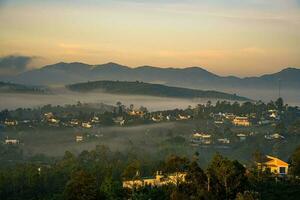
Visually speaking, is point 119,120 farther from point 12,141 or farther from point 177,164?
point 177,164

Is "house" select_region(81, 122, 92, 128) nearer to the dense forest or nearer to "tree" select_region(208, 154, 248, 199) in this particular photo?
the dense forest

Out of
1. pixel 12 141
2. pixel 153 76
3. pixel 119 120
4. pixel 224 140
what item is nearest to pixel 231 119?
pixel 119 120

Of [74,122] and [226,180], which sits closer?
[226,180]

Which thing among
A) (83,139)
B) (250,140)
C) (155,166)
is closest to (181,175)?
(155,166)

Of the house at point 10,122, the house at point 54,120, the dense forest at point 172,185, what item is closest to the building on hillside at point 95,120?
the house at point 54,120

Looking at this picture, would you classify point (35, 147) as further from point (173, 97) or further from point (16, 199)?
point (173, 97)

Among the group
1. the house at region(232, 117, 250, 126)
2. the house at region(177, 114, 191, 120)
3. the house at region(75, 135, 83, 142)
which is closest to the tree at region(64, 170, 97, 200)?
the house at region(75, 135, 83, 142)

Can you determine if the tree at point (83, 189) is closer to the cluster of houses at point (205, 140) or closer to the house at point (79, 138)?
the cluster of houses at point (205, 140)

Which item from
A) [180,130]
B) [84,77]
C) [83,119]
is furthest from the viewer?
[84,77]
